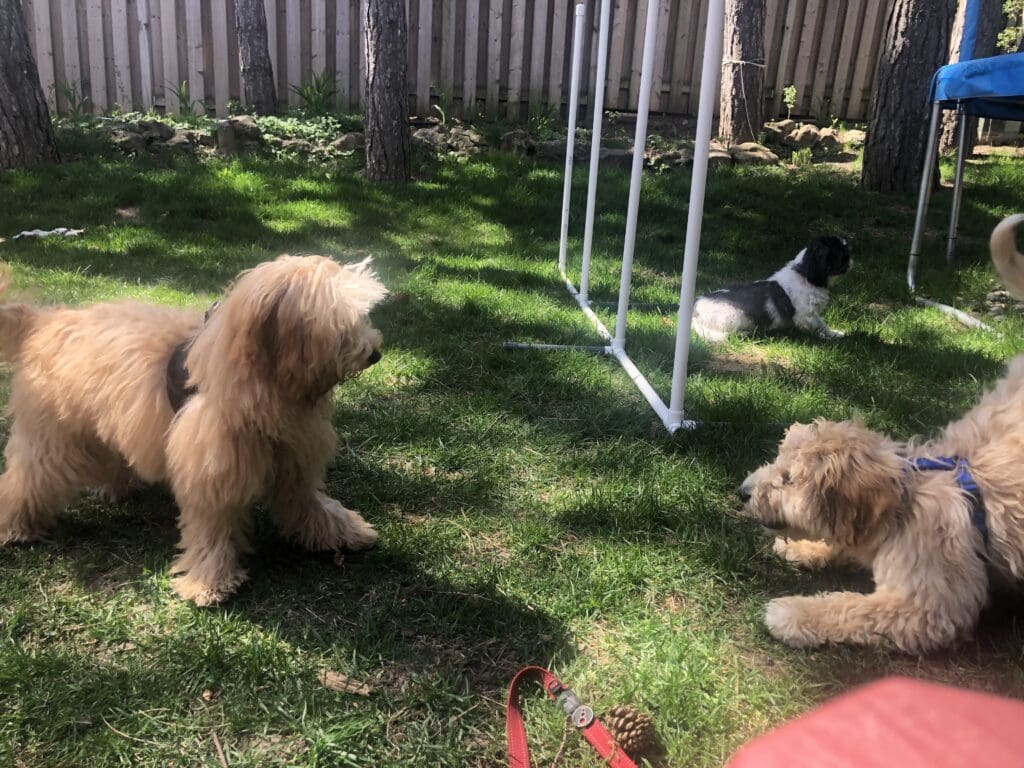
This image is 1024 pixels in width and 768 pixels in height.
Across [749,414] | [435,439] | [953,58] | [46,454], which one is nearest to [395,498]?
[435,439]

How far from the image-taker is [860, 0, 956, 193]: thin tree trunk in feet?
26.6

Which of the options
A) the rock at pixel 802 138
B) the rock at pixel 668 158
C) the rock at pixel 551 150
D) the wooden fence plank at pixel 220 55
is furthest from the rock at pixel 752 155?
the wooden fence plank at pixel 220 55

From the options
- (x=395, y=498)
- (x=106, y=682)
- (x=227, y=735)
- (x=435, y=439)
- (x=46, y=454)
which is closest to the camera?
(x=227, y=735)

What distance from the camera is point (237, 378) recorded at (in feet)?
8.11

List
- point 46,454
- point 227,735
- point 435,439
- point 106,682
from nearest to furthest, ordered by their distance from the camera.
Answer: point 227,735 < point 106,682 < point 46,454 < point 435,439

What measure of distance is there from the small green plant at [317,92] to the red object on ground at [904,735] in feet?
35.7

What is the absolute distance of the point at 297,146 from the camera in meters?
9.66

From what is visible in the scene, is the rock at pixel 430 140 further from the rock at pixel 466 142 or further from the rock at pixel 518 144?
the rock at pixel 518 144

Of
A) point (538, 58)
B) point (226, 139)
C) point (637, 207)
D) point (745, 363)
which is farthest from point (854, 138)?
point (226, 139)

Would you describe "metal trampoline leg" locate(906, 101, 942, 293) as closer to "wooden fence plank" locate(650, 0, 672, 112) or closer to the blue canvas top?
the blue canvas top

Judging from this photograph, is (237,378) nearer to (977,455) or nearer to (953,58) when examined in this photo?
(977,455)

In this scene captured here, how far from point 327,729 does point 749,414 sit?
2.79 meters

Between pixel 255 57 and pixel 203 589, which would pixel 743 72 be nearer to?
pixel 255 57

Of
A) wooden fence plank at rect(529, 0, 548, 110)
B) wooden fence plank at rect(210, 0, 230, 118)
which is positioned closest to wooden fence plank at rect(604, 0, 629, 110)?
wooden fence plank at rect(529, 0, 548, 110)
